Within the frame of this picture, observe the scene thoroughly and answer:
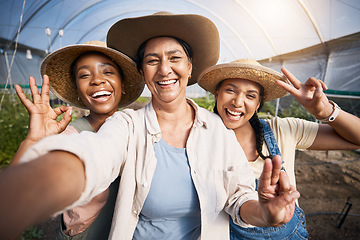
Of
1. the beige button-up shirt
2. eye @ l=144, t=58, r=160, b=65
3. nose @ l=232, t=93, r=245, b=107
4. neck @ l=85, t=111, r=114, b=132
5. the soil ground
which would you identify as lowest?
the soil ground

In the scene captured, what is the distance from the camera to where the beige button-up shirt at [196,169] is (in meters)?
1.08

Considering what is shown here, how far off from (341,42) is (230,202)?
266 inches

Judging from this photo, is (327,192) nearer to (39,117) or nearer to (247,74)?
(247,74)

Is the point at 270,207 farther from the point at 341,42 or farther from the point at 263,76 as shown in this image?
the point at 341,42

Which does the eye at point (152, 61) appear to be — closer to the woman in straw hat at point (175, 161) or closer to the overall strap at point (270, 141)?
the woman in straw hat at point (175, 161)

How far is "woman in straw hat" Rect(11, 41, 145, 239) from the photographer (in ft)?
4.14

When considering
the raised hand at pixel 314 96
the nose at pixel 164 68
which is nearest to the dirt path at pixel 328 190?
the raised hand at pixel 314 96

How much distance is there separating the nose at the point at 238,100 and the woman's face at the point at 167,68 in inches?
19.0

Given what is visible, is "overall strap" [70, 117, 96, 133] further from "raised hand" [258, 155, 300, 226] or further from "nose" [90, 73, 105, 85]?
"raised hand" [258, 155, 300, 226]

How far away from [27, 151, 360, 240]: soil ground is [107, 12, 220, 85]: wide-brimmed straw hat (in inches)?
110

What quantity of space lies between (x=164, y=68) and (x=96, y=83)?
58 cm

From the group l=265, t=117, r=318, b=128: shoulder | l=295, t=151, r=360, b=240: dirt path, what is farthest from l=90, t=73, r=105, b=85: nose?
l=295, t=151, r=360, b=240: dirt path

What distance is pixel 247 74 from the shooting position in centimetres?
152

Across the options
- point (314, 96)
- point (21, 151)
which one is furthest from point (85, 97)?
point (314, 96)
